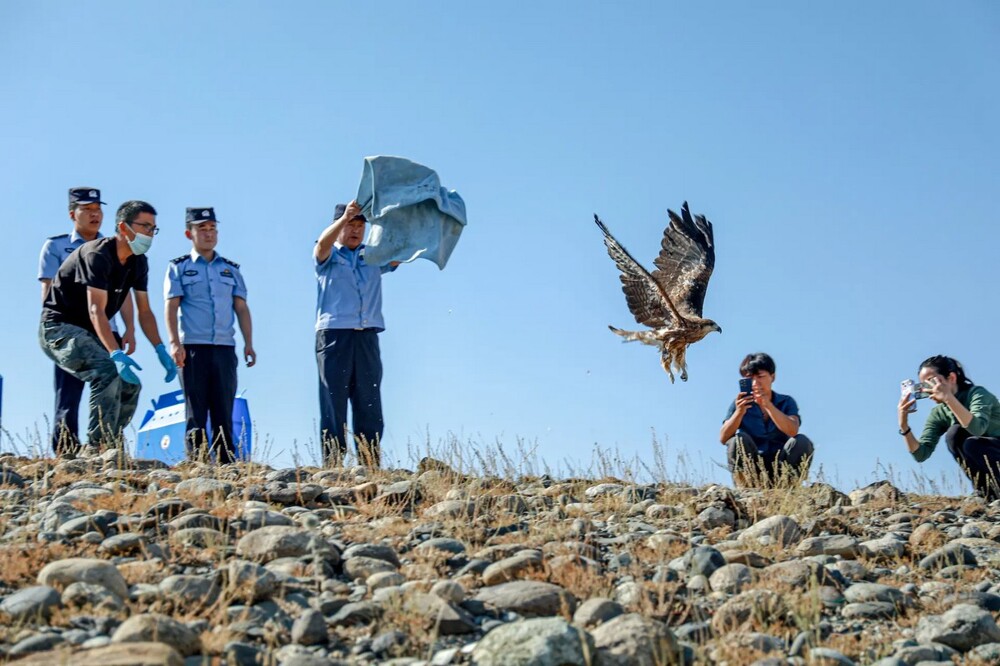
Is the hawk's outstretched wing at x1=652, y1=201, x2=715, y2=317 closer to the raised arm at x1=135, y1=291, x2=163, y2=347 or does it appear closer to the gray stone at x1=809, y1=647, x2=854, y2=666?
the raised arm at x1=135, y1=291, x2=163, y2=347

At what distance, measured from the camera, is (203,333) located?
8.12 metres

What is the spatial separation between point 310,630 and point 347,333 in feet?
→ 13.6

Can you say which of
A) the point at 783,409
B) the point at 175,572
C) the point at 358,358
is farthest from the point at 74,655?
the point at 783,409

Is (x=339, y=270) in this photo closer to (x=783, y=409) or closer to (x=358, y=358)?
(x=358, y=358)

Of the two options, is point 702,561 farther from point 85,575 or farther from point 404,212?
point 404,212

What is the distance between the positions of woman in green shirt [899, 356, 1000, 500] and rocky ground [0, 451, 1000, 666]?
2.69 ft

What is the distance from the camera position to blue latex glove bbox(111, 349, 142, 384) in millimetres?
7430

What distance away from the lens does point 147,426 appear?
35.3 feet

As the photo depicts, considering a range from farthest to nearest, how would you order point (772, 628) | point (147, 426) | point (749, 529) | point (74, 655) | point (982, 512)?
point (147, 426)
point (982, 512)
point (749, 529)
point (772, 628)
point (74, 655)

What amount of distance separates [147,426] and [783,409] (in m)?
5.85

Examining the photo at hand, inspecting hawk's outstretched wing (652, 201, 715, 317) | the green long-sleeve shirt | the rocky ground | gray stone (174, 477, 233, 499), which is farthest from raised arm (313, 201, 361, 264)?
hawk's outstretched wing (652, 201, 715, 317)

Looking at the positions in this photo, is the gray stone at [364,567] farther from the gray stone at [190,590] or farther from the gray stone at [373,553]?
the gray stone at [190,590]

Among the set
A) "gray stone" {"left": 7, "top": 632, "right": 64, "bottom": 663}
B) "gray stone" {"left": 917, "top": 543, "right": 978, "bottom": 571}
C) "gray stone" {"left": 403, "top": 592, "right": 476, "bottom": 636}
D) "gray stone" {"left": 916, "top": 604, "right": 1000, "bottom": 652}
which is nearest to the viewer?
"gray stone" {"left": 7, "top": 632, "right": 64, "bottom": 663}

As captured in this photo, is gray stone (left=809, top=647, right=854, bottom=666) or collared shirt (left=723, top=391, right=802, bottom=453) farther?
collared shirt (left=723, top=391, right=802, bottom=453)
